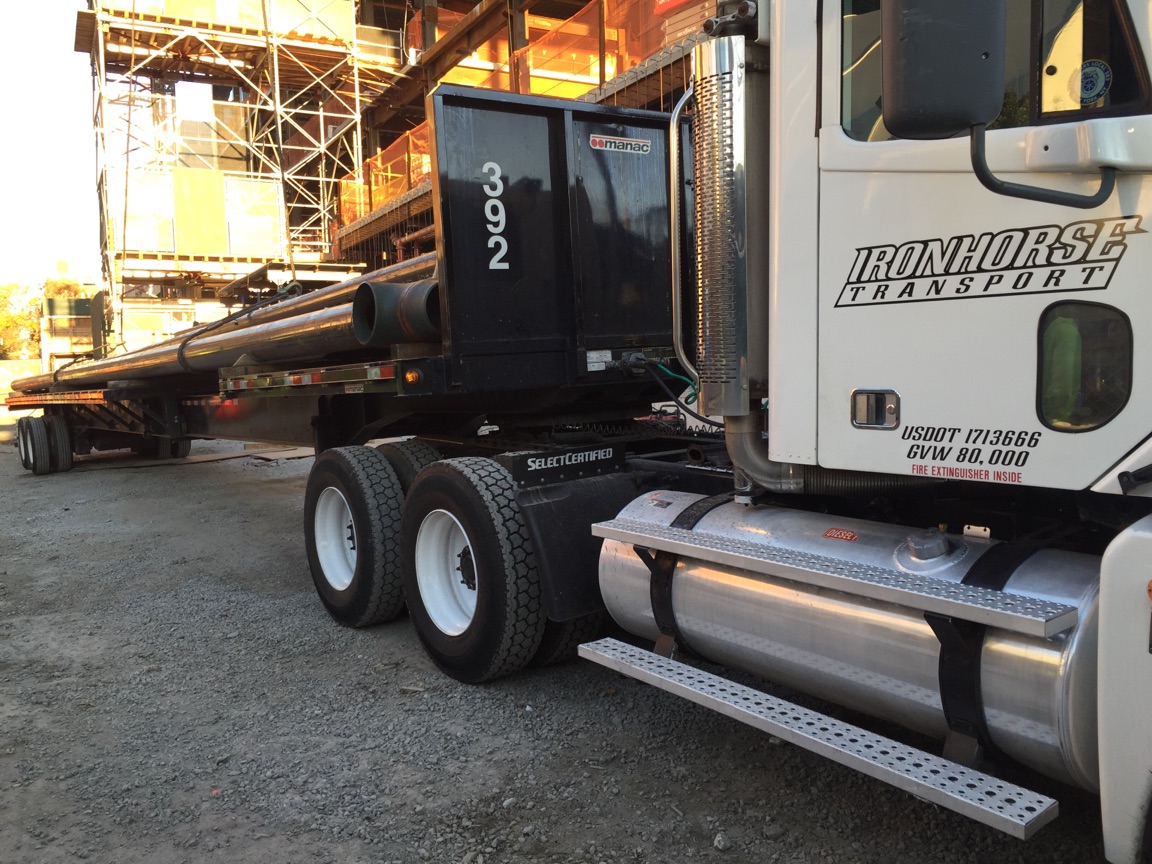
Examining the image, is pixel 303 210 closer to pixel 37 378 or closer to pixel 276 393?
pixel 37 378

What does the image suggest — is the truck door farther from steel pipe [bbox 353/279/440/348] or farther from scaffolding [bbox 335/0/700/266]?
scaffolding [bbox 335/0/700/266]

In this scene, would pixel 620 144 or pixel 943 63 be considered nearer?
pixel 943 63

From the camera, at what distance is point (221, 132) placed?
29156 millimetres

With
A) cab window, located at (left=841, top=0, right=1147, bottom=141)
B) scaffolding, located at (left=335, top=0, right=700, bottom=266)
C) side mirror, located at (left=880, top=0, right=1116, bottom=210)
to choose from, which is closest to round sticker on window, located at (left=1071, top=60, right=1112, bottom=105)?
cab window, located at (left=841, top=0, right=1147, bottom=141)

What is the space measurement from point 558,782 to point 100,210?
98.1ft

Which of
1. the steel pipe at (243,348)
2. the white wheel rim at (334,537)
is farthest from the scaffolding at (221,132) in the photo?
the white wheel rim at (334,537)

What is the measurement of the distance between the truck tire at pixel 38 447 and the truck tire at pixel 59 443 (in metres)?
0.05

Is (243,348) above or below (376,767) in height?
above

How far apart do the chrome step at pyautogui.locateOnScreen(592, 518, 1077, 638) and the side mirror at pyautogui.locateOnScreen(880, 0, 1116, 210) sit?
3.87 feet

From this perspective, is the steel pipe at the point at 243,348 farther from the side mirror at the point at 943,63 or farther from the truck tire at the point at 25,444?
the side mirror at the point at 943,63

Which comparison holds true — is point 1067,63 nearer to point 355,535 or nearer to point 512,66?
point 355,535

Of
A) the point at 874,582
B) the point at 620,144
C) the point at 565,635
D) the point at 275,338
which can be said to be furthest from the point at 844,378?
the point at 275,338

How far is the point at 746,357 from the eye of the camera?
9.97ft

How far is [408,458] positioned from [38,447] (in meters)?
11.7
